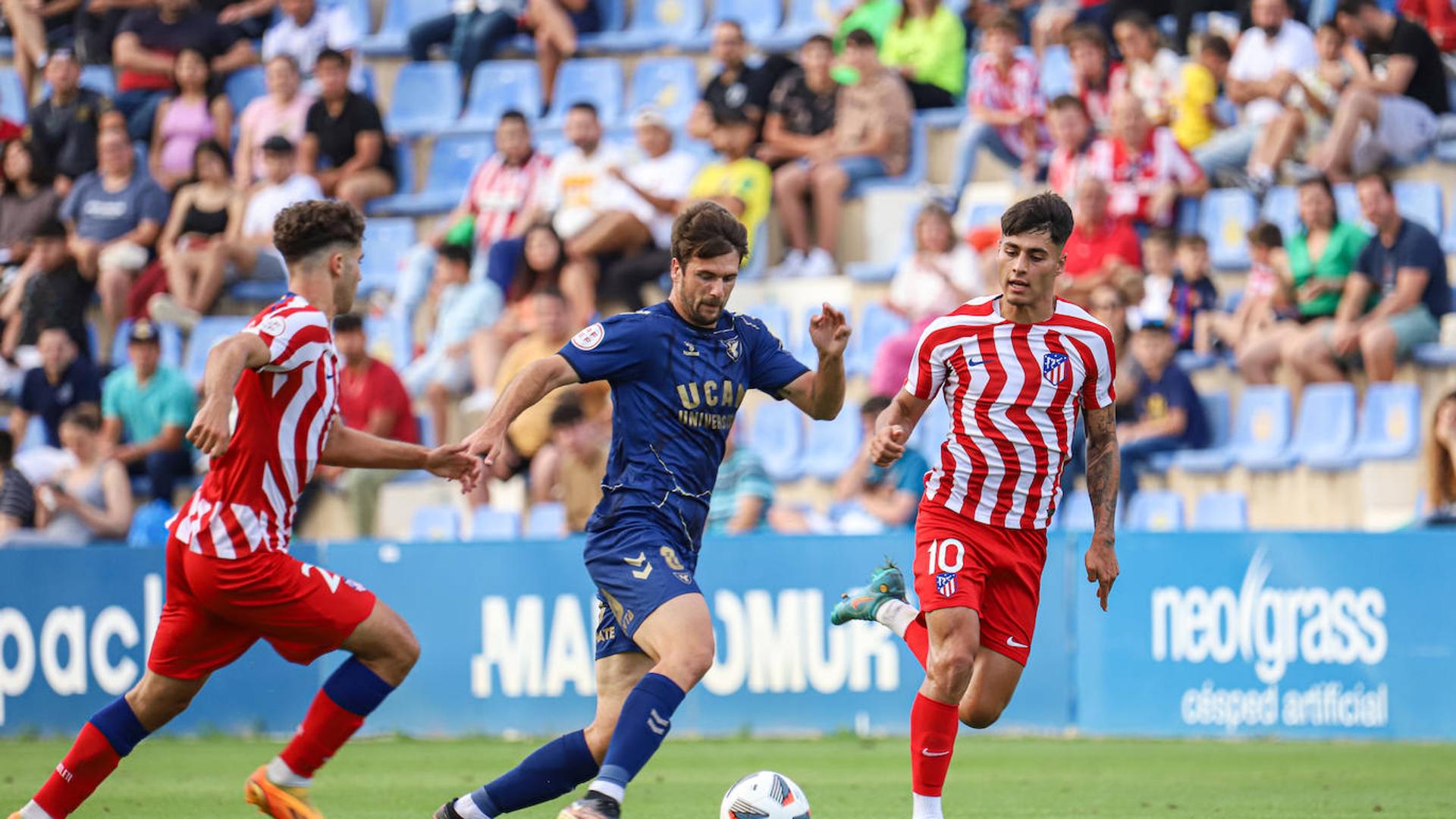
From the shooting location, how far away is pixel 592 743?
6.47 m

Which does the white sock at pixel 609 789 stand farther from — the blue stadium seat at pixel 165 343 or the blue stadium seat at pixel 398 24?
the blue stadium seat at pixel 398 24

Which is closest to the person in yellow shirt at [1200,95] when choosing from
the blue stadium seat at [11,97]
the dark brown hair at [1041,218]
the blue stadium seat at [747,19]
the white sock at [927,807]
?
the blue stadium seat at [747,19]

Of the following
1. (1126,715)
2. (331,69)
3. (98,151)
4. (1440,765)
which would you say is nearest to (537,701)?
(1126,715)

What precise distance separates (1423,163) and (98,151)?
38.6ft

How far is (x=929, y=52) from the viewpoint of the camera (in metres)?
16.8

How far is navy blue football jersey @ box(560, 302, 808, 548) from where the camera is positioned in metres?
6.64

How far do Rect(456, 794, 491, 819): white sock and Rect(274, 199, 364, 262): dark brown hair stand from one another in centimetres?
199

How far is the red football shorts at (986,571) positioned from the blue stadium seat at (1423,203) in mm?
8419

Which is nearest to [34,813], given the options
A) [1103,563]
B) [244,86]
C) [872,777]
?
[1103,563]

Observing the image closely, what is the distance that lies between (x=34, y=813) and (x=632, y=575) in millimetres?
2303

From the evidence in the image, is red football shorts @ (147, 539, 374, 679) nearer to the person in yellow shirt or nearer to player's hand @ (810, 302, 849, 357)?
player's hand @ (810, 302, 849, 357)

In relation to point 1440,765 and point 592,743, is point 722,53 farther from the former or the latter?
point 592,743

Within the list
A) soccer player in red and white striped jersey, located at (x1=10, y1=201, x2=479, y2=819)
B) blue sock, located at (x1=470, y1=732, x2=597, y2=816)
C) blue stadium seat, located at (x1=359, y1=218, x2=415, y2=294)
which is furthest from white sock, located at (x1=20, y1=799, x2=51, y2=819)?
blue stadium seat, located at (x1=359, y1=218, x2=415, y2=294)

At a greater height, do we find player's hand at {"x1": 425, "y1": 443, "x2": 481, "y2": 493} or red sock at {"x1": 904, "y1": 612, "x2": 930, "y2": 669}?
player's hand at {"x1": 425, "y1": 443, "x2": 481, "y2": 493}
